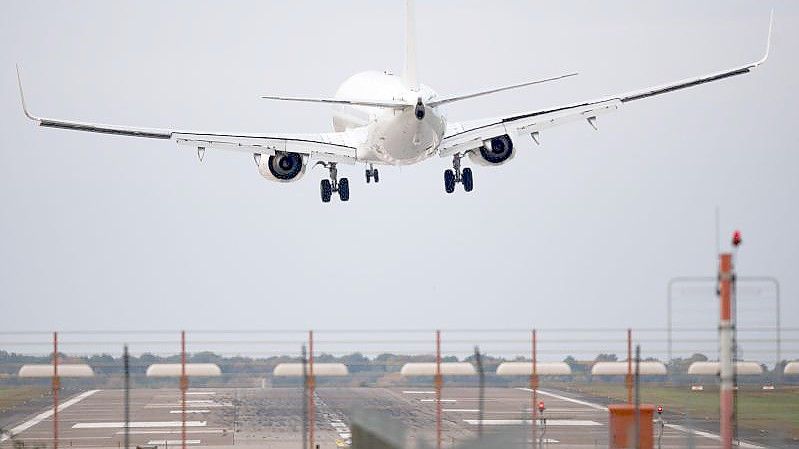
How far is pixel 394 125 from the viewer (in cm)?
7944

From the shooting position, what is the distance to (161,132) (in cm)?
8825

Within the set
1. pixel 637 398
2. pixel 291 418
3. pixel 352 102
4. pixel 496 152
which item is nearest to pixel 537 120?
pixel 496 152

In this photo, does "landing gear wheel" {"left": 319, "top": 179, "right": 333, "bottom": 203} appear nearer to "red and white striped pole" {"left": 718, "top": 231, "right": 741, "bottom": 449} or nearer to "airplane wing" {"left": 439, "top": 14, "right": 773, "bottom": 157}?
"airplane wing" {"left": 439, "top": 14, "right": 773, "bottom": 157}

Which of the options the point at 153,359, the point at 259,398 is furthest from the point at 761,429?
the point at 153,359

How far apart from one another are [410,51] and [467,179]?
8667mm

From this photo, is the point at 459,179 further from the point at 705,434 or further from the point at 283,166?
the point at 705,434

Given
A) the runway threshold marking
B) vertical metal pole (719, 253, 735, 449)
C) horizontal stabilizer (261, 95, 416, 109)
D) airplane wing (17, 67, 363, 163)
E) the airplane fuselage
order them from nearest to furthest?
1. vertical metal pole (719, 253, 735, 449)
2. the runway threshold marking
3. horizontal stabilizer (261, 95, 416, 109)
4. the airplane fuselage
5. airplane wing (17, 67, 363, 163)

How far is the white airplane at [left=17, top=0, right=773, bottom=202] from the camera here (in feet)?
267

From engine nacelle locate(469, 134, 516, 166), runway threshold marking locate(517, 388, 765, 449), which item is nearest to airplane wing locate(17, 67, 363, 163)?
engine nacelle locate(469, 134, 516, 166)

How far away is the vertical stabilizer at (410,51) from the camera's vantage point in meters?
85.2

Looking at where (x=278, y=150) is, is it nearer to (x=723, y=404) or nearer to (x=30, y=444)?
(x=30, y=444)

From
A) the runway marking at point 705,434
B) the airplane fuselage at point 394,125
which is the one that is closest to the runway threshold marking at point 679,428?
the runway marking at point 705,434

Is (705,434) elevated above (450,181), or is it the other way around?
(450,181)

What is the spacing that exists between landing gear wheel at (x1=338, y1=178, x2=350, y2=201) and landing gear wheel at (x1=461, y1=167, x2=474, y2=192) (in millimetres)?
6431
